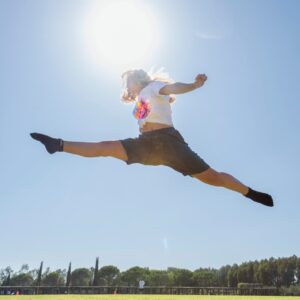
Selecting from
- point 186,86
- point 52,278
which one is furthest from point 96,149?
point 52,278

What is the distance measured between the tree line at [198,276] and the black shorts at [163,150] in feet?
265

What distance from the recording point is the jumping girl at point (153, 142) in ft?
13.2

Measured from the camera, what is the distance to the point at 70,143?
4070 mm

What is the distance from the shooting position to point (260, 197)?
15.8ft

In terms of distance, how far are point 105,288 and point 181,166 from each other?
2137 inches

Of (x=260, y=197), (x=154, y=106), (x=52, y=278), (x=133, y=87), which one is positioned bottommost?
(x=260, y=197)

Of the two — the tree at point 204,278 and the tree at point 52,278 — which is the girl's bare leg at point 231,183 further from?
the tree at point 52,278

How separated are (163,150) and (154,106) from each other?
19.5 inches

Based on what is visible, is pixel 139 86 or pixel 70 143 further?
pixel 139 86

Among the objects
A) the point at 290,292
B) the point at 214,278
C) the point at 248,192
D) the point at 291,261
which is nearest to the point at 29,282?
the point at 214,278

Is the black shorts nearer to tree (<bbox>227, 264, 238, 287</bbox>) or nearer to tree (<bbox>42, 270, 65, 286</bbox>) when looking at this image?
tree (<bbox>227, 264, 238, 287</bbox>)

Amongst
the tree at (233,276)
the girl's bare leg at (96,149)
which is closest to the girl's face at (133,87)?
the girl's bare leg at (96,149)

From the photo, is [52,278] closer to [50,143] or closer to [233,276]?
[233,276]

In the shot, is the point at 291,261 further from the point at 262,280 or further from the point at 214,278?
the point at 214,278
